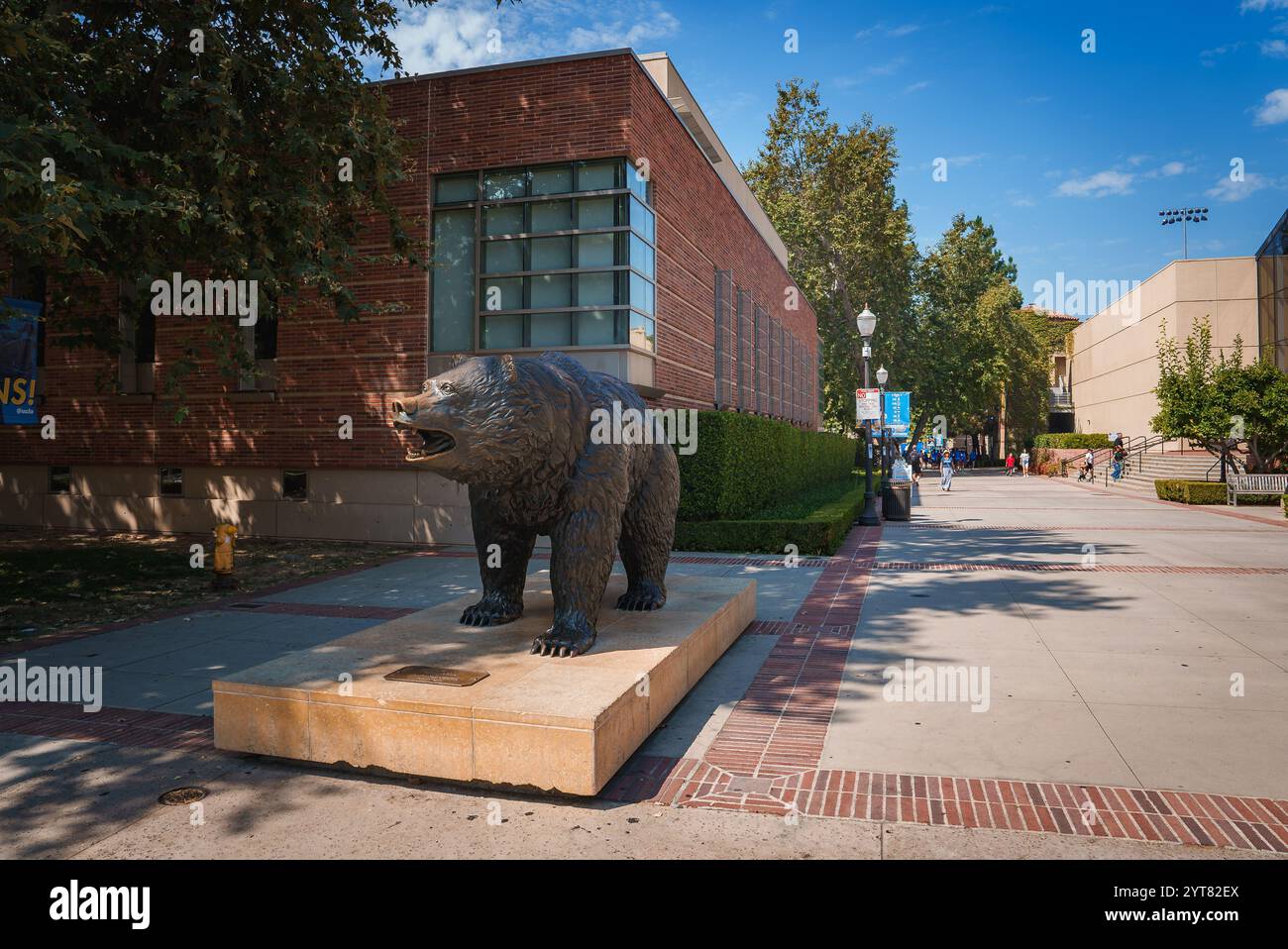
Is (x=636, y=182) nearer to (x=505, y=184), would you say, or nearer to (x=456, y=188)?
(x=505, y=184)

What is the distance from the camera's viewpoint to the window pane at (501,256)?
13859mm

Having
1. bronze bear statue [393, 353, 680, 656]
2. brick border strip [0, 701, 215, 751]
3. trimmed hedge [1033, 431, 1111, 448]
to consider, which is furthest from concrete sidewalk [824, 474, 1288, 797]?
trimmed hedge [1033, 431, 1111, 448]

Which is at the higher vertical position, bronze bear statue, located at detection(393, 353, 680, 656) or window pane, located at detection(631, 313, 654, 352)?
window pane, located at detection(631, 313, 654, 352)

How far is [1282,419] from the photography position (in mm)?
21875

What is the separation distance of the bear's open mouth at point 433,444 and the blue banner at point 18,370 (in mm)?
8678

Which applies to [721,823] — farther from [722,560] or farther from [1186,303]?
[1186,303]

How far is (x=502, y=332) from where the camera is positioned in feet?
45.4

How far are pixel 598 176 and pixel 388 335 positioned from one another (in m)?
4.75

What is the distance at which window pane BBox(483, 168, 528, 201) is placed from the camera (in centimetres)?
1386

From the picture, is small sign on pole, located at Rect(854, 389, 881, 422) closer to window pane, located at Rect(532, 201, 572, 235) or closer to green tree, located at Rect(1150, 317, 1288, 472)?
window pane, located at Rect(532, 201, 572, 235)

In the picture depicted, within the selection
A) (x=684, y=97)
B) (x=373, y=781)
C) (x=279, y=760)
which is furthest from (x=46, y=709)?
(x=684, y=97)

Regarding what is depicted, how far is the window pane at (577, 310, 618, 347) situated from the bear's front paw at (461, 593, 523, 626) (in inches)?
335

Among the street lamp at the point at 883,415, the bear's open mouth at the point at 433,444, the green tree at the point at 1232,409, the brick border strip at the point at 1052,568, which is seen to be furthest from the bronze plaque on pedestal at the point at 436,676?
the green tree at the point at 1232,409

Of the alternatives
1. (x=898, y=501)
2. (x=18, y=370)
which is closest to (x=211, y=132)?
(x=18, y=370)
